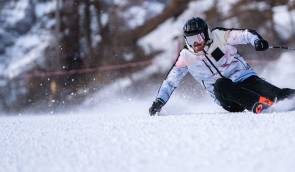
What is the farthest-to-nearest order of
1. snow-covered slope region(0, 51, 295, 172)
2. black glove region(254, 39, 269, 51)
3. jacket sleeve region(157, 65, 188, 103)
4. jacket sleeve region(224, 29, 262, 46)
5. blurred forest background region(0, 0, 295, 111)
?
blurred forest background region(0, 0, 295, 111)
jacket sleeve region(157, 65, 188, 103)
jacket sleeve region(224, 29, 262, 46)
black glove region(254, 39, 269, 51)
snow-covered slope region(0, 51, 295, 172)

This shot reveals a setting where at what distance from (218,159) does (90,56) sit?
13.7 metres

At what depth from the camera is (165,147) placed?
318cm

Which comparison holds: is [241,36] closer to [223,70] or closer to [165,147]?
[223,70]

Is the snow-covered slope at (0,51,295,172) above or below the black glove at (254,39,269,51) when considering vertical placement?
below

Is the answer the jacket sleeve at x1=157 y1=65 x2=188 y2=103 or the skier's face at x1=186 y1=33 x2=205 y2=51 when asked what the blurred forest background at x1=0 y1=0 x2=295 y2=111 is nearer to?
the jacket sleeve at x1=157 y1=65 x2=188 y2=103

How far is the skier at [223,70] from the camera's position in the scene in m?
4.78

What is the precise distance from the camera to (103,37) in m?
16.5

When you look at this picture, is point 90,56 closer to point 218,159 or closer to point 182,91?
point 182,91

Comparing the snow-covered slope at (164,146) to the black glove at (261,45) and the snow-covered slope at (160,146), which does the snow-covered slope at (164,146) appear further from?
the black glove at (261,45)

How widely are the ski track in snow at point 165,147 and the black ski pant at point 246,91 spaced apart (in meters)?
0.59

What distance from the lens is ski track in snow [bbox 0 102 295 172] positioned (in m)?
2.68

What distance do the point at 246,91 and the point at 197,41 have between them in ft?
2.10

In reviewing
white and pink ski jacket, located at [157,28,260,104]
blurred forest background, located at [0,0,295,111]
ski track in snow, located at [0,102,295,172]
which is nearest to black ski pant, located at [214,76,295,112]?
white and pink ski jacket, located at [157,28,260,104]

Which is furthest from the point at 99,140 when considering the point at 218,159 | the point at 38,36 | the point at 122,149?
the point at 38,36
